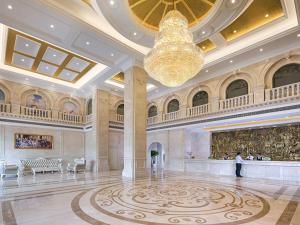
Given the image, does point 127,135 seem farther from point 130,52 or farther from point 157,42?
point 157,42

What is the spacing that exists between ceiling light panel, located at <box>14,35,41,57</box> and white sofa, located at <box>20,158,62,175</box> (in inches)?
244

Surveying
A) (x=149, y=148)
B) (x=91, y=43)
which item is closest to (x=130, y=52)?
(x=91, y=43)

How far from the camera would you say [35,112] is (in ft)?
43.8

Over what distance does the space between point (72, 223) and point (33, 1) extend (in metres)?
6.18

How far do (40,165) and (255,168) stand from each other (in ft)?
39.3

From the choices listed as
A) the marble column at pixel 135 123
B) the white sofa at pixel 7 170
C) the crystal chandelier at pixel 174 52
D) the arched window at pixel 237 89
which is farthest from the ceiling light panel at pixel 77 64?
the arched window at pixel 237 89

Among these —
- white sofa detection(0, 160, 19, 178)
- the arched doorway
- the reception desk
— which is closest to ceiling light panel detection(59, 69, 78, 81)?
white sofa detection(0, 160, 19, 178)

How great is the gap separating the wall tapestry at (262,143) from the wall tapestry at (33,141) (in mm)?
10639

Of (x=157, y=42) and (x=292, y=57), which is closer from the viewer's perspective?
(x=157, y=42)

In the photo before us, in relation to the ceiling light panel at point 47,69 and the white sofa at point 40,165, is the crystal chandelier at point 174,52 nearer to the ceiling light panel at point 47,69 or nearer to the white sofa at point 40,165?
the ceiling light panel at point 47,69

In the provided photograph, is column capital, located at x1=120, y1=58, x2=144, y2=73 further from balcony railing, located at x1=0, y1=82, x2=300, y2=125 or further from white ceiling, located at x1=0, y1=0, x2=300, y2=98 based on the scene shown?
balcony railing, located at x1=0, y1=82, x2=300, y2=125

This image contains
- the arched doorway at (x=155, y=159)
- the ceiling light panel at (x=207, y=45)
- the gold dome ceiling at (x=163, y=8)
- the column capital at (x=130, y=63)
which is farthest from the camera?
the arched doorway at (x=155, y=159)

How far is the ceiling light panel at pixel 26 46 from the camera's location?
9078mm

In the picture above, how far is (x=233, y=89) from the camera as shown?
1105 centimetres
